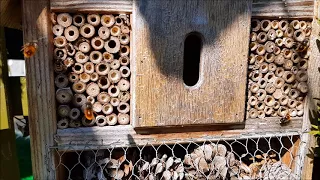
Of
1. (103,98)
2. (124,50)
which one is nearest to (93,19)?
(124,50)

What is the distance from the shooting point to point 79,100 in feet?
3.67

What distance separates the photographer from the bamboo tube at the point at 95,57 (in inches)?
43.3

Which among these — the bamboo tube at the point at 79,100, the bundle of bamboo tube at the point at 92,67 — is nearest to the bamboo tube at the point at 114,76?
the bundle of bamboo tube at the point at 92,67

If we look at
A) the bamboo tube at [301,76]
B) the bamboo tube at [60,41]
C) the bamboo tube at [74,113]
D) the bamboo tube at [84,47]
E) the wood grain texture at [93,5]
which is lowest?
the bamboo tube at [74,113]

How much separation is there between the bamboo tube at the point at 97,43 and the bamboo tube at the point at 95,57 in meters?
0.02

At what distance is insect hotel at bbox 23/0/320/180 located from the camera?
108 centimetres

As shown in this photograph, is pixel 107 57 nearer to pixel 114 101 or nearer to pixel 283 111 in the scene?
pixel 114 101

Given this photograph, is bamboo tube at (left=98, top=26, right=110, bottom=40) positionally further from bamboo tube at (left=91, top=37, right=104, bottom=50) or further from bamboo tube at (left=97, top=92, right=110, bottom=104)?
bamboo tube at (left=97, top=92, right=110, bottom=104)

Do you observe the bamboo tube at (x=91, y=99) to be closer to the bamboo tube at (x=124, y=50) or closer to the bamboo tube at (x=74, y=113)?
the bamboo tube at (x=74, y=113)

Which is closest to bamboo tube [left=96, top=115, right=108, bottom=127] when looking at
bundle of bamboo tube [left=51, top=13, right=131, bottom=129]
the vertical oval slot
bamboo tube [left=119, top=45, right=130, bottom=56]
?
bundle of bamboo tube [left=51, top=13, right=131, bottom=129]

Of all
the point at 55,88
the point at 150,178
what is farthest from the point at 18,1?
the point at 150,178

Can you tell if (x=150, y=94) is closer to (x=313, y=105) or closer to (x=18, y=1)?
(x=18, y=1)

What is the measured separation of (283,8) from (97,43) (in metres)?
0.65

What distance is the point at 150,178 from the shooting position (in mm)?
A: 1212
